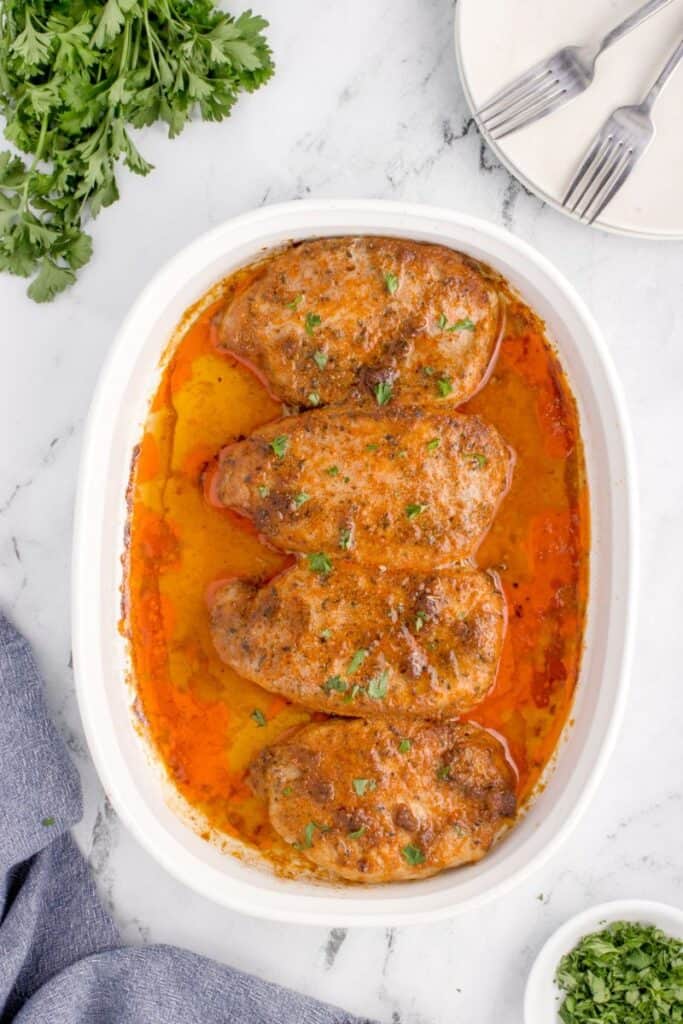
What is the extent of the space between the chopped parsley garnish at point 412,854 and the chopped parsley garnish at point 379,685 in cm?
43

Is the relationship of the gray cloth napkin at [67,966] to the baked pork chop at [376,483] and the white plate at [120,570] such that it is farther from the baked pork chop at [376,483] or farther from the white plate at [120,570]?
the baked pork chop at [376,483]

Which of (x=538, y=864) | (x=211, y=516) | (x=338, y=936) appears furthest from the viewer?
(x=338, y=936)

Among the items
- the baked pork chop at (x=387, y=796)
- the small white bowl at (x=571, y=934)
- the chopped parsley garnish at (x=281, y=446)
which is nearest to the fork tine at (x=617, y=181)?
the chopped parsley garnish at (x=281, y=446)

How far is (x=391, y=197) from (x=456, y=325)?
51 centimetres

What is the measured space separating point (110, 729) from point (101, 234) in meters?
1.49

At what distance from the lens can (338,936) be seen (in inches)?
132

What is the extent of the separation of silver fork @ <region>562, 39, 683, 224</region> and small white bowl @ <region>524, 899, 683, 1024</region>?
2.06 meters

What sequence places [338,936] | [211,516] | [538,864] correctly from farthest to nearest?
[338,936]
[211,516]
[538,864]

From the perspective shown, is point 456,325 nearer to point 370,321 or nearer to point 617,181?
point 370,321

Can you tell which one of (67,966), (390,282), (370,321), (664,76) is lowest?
(67,966)

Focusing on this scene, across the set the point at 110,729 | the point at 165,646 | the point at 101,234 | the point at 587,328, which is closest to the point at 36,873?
the point at 110,729

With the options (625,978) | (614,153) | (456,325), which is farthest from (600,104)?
(625,978)

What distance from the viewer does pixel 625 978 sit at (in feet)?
10.6

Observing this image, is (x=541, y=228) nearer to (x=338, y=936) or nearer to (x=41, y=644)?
(x=41, y=644)
